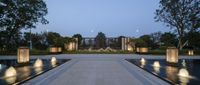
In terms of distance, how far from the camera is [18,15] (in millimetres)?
48500

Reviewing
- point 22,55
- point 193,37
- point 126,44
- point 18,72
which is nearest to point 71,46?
point 126,44

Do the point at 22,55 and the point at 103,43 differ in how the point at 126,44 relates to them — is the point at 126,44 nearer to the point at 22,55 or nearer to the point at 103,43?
the point at 103,43

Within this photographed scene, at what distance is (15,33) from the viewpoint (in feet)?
146

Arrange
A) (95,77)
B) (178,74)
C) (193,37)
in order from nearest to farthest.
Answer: (95,77)
(178,74)
(193,37)

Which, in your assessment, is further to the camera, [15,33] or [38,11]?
[38,11]

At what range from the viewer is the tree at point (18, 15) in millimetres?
43250

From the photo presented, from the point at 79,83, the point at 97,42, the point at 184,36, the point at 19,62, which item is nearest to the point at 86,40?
the point at 97,42

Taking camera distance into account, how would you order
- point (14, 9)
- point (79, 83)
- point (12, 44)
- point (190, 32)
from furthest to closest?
point (190, 32) < point (14, 9) < point (12, 44) < point (79, 83)

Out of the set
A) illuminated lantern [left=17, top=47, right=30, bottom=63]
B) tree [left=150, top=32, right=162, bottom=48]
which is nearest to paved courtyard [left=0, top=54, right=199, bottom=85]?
illuminated lantern [left=17, top=47, right=30, bottom=63]

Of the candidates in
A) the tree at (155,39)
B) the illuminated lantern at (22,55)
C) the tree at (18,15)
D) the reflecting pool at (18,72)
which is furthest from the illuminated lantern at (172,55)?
the tree at (155,39)

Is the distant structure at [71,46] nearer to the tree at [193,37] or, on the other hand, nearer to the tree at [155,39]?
the tree at [193,37]

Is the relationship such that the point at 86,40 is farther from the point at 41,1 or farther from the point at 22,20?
the point at 22,20

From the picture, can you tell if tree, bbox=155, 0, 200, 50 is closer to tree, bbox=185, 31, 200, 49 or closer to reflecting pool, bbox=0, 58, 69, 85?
tree, bbox=185, 31, 200, 49

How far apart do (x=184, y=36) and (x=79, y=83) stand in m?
59.0
